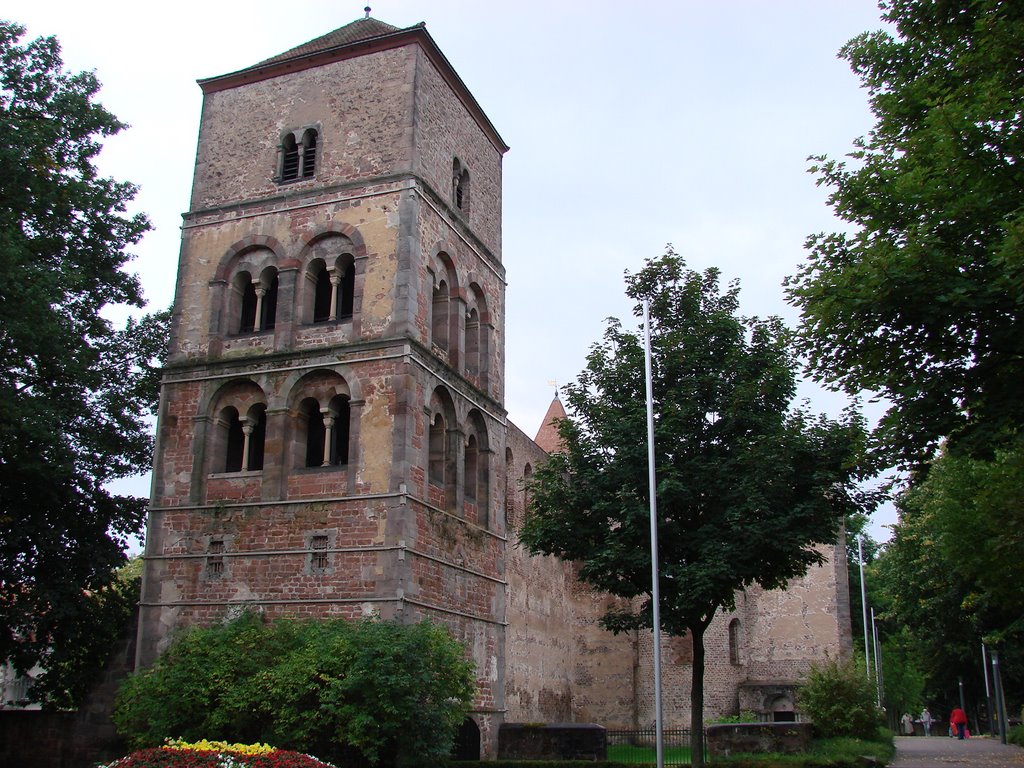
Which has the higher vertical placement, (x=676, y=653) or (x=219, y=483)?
(x=219, y=483)

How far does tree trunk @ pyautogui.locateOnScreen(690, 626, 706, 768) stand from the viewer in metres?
19.6

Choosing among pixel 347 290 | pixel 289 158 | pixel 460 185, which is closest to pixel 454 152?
pixel 460 185

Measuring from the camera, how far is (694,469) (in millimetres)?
20953

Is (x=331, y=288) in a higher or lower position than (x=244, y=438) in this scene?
higher

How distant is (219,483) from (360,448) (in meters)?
3.57

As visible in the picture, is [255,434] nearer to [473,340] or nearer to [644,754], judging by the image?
[473,340]

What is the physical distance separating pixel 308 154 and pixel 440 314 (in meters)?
5.12

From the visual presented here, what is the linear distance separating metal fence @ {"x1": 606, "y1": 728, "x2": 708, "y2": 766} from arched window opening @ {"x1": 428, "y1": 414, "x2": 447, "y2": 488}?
7.41 meters

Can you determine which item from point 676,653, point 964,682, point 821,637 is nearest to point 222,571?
point 676,653

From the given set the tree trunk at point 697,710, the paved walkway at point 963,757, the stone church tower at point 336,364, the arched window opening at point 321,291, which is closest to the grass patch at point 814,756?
the paved walkway at point 963,757

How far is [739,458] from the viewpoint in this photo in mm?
20297

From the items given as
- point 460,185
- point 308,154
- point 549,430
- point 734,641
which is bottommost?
point 734,641

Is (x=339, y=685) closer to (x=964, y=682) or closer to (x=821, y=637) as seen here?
(x=821, y=637)

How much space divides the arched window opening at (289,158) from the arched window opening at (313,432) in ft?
19.6
